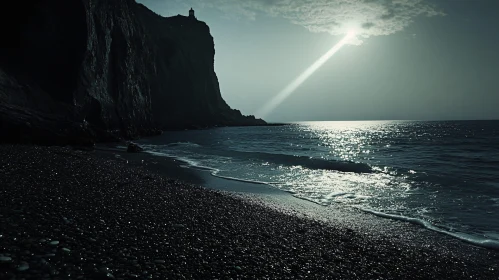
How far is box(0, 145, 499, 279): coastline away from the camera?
5032 millimetres

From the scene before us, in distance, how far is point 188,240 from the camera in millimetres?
6625

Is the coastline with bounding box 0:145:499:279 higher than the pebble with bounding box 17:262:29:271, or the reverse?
the pebble with bounding box 17:262:29:271

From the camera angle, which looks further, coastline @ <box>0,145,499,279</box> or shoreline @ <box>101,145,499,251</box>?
shoreline @ <box>101,145,499,251</box>

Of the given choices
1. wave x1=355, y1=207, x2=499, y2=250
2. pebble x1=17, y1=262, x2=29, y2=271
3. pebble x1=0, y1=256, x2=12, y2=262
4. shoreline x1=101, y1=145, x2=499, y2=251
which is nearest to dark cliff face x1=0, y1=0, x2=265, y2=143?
shoreline x1=101, y1=145, x2=499, y2=251

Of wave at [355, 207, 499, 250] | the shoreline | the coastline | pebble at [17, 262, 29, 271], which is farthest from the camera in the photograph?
the shoreline

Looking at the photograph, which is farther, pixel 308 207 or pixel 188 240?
pixel 308 207

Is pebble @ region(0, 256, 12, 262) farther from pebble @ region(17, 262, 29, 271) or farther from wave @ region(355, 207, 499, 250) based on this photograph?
wave @ region(355, 207, 499, 250)

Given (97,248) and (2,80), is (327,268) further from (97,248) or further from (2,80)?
(2,80)

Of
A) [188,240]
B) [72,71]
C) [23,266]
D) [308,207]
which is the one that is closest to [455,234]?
[308,207]

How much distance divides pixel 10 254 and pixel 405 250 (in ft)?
30.3

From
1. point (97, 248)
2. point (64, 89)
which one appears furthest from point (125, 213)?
point (64, 89)

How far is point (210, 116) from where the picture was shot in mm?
137375

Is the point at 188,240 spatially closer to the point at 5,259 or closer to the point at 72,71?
the point at 5,259

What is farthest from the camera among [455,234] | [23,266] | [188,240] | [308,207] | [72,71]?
[72,71]
